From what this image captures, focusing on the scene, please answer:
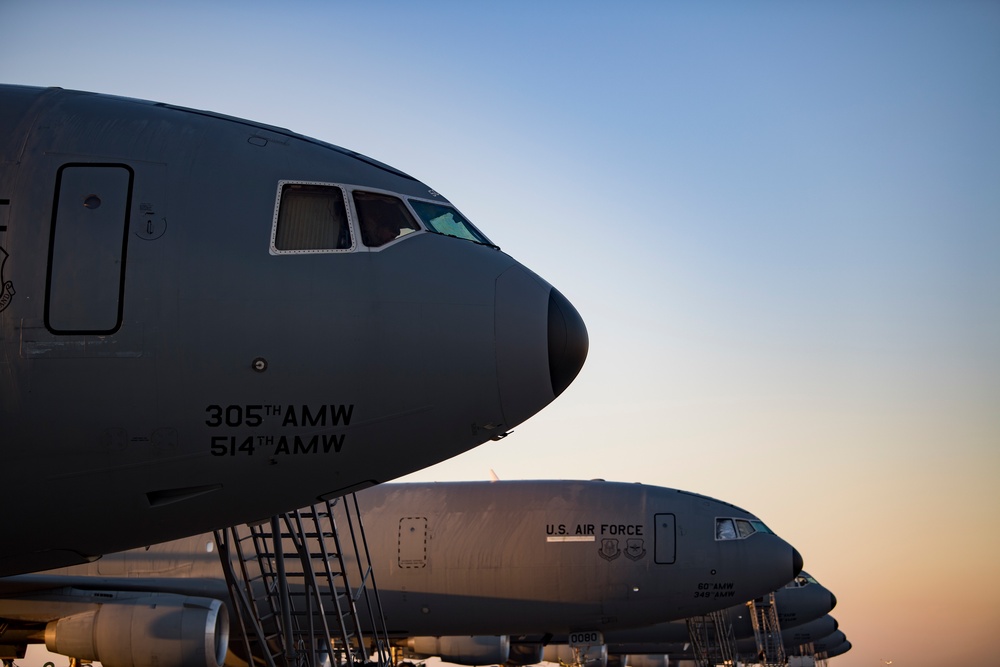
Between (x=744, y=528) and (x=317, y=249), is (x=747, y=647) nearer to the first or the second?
(x=744, y=528)

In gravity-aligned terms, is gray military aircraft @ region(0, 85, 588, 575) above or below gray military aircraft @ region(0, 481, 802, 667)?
above

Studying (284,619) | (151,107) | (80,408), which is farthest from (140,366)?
(284,619)

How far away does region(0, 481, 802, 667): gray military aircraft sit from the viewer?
19016mm

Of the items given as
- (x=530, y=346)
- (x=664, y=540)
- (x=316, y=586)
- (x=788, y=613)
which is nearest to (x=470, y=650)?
(x=664, y=540)

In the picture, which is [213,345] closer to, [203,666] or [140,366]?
[140,366]

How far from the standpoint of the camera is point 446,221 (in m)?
7.18

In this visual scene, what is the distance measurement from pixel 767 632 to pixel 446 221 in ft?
96.3

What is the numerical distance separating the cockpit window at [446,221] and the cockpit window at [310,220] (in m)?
0.57

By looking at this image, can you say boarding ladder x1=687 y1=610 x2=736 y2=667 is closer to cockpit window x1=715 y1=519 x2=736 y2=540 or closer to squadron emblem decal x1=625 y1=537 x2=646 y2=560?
cockpit window x1=715 y1=519 x2=736 y2=540

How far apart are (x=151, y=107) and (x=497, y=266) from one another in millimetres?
2591

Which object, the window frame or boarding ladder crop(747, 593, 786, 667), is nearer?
the window frame

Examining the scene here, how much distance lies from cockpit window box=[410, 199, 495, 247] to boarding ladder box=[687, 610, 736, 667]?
2112 centimetres

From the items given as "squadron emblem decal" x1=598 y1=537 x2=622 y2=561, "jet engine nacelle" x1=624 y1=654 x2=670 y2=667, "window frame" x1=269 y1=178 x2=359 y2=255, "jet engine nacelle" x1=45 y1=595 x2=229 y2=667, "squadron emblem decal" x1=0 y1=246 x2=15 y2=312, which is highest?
"window frame" x1=269 y1=178 x2=359 y2=255

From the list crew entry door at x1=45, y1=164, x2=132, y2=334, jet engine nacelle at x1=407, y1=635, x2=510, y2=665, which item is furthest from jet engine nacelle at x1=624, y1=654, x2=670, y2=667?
crew entry door at x1=45, y1=164, x2=132, y2=334
